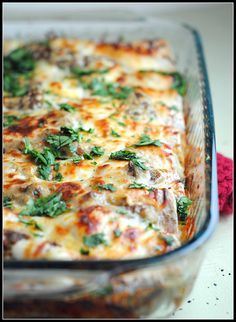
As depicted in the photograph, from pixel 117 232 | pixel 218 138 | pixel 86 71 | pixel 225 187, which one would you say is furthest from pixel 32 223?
pixel 218 138

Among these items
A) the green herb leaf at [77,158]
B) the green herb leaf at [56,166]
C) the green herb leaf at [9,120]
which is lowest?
the green herb leaf at [56,166]

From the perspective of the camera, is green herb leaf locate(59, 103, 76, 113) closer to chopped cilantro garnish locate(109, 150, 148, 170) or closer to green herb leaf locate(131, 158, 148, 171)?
chopped cilantro garnish locate(109, 150, 148, 170)

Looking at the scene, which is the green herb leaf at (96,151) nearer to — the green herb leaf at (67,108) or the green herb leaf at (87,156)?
the green herb leaf at (87,156)

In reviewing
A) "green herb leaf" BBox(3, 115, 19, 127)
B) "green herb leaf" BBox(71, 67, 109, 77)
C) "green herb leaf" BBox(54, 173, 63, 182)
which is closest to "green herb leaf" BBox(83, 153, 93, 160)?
"green herb leaf" BBox(54, 173, 63, 182)

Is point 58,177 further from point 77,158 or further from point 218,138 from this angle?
point 218,138

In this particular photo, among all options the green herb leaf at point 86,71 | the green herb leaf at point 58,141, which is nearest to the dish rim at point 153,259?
the green herb leaf at point 58,141
